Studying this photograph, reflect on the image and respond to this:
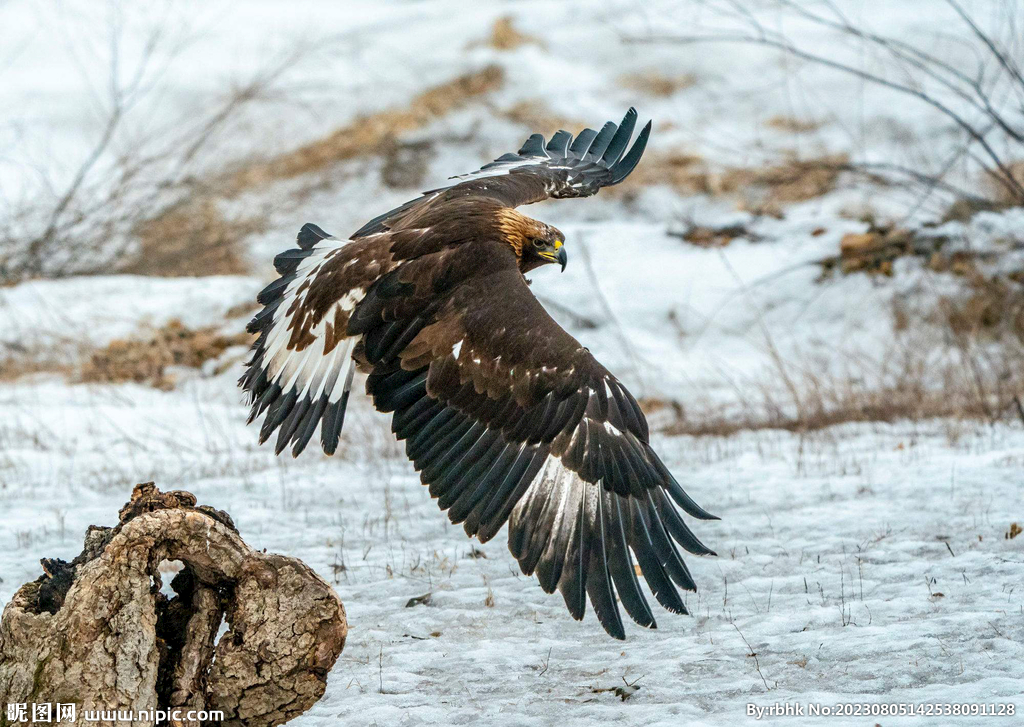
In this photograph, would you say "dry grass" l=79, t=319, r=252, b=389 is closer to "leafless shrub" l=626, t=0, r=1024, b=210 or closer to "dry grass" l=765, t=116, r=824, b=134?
"leafless shrub" l=626, t=0, r=1024, b=210

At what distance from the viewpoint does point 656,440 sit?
7223 mm

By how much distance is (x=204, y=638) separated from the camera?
2707mm

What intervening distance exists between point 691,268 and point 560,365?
26.4 ft

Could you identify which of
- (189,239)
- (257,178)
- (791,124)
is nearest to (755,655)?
(189,239)

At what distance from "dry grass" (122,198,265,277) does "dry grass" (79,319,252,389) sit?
4.92ft

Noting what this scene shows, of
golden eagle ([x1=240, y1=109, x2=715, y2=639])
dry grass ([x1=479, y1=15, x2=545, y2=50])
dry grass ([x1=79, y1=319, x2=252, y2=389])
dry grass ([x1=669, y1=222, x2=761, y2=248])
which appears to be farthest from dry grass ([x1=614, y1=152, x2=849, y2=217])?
golden eagle ([x1=240, y1=109, x2=715, y2=639])

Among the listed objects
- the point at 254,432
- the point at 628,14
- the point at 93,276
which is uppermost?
the point at 628,14

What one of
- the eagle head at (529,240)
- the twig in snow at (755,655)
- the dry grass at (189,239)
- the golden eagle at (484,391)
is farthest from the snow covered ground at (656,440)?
the eagle head at (529,240)

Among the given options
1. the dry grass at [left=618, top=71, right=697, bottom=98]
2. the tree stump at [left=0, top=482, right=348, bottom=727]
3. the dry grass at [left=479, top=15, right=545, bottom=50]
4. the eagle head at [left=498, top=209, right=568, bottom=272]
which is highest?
the dry grass at [left=479, top=15, right=545, bottom=50]

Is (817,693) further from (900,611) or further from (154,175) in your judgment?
(154,175)

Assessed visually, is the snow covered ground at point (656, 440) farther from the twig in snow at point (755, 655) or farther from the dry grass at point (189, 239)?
the dry grass at point (189, 239)

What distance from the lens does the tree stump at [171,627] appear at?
8.32ft

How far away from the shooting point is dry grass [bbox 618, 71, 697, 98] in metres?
16.3

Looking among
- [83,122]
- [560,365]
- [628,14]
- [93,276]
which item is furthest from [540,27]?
[560,365]
